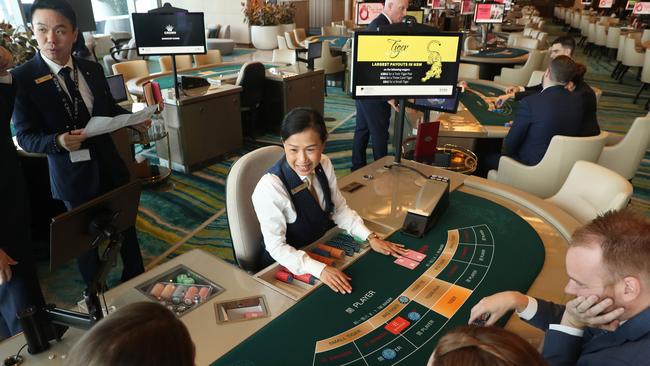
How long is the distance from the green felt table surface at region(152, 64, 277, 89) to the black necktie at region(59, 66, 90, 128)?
2754 millimetres

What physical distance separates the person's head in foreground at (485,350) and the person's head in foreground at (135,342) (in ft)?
1.18

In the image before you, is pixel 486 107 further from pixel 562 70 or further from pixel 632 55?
pixel 632 55

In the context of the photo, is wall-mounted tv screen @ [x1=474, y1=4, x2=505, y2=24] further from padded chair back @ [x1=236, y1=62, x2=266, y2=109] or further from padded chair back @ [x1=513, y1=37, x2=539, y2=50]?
padded chair back @ [x1=236, y1=62, x2=266, y2=109]

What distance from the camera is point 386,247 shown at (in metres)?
1.51

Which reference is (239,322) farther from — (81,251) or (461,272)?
(461,272)

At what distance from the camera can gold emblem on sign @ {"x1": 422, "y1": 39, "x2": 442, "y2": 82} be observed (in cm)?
207

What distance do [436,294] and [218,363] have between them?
638 mm

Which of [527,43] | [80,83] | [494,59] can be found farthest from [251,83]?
[527,43]

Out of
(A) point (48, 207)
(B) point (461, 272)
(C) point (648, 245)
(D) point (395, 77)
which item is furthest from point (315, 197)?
(A) point (48, 207)

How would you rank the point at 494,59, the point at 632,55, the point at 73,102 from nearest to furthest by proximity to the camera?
the point at 73,102, the point at 494,59, the point at 632,55

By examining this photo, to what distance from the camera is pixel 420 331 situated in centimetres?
114

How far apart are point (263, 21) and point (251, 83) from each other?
315 inches

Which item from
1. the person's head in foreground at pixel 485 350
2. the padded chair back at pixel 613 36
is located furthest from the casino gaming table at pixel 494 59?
the person's head in foreground at pixel 485 350

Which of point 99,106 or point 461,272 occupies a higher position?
point 99,106
